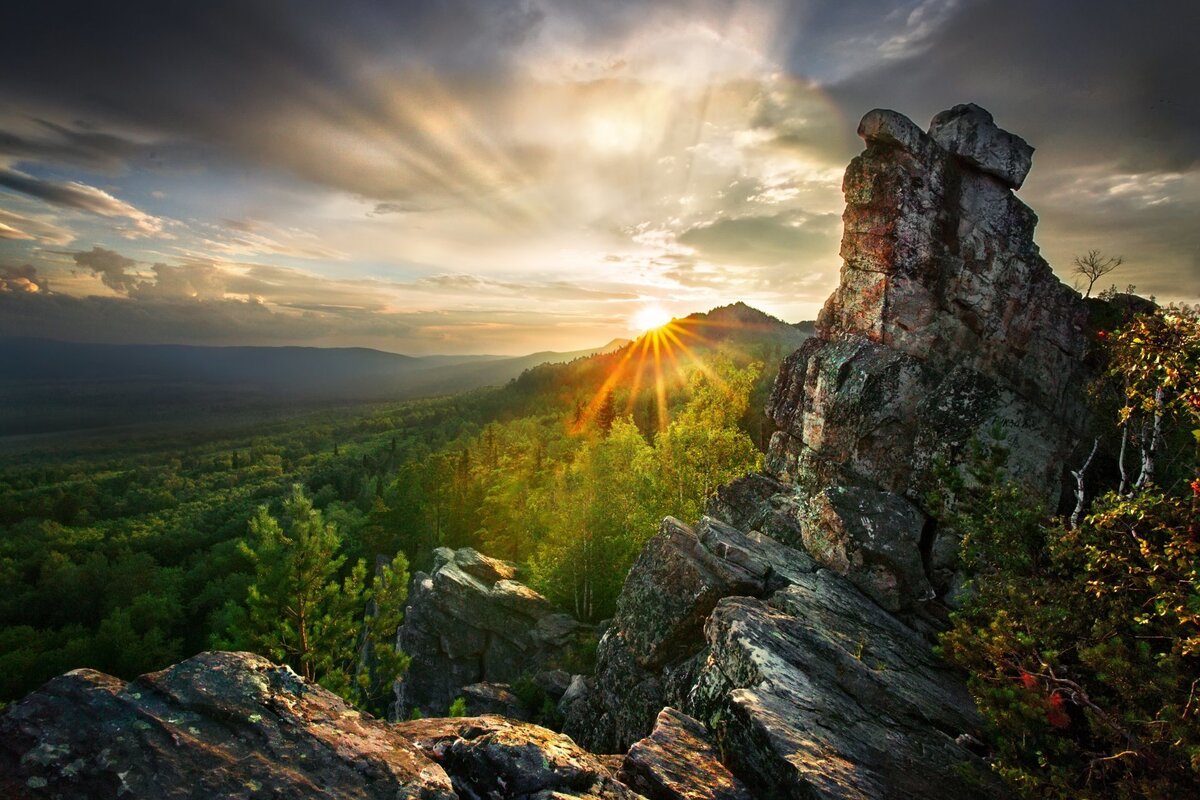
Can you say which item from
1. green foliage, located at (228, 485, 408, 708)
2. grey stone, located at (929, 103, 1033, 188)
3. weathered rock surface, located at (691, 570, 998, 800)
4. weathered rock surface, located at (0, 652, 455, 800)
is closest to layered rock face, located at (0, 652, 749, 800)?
weathered rock surface, located at (0, 652, 455, 800)

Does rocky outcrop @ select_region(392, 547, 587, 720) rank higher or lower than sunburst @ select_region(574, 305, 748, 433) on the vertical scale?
lower

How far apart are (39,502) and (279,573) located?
158 m

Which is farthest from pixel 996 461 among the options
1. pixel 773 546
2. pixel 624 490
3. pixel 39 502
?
pixel 39 502

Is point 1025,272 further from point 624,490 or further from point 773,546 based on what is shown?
point 624,490

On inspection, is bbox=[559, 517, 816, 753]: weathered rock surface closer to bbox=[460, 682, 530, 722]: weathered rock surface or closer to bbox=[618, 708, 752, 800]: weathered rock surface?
bbox=[618, 708, 752, 800]: weathered rock surface

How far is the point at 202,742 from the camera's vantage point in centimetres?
748

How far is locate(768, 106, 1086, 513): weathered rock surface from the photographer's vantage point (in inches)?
945

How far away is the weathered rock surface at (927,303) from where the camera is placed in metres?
24.0

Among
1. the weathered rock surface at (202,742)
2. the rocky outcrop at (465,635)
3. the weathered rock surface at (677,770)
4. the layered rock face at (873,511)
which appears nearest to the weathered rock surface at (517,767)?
the weathered rock surface at (202,742)

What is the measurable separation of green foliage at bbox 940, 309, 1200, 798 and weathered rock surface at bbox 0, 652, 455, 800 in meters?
12.1

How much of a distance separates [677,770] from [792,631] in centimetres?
653

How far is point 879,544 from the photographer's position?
20438mm

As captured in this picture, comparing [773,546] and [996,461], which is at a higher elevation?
[996,461]

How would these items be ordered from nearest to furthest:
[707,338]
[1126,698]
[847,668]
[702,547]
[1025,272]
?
[1126,698], [847,668], [702,547], [1025,272], [707,338]
